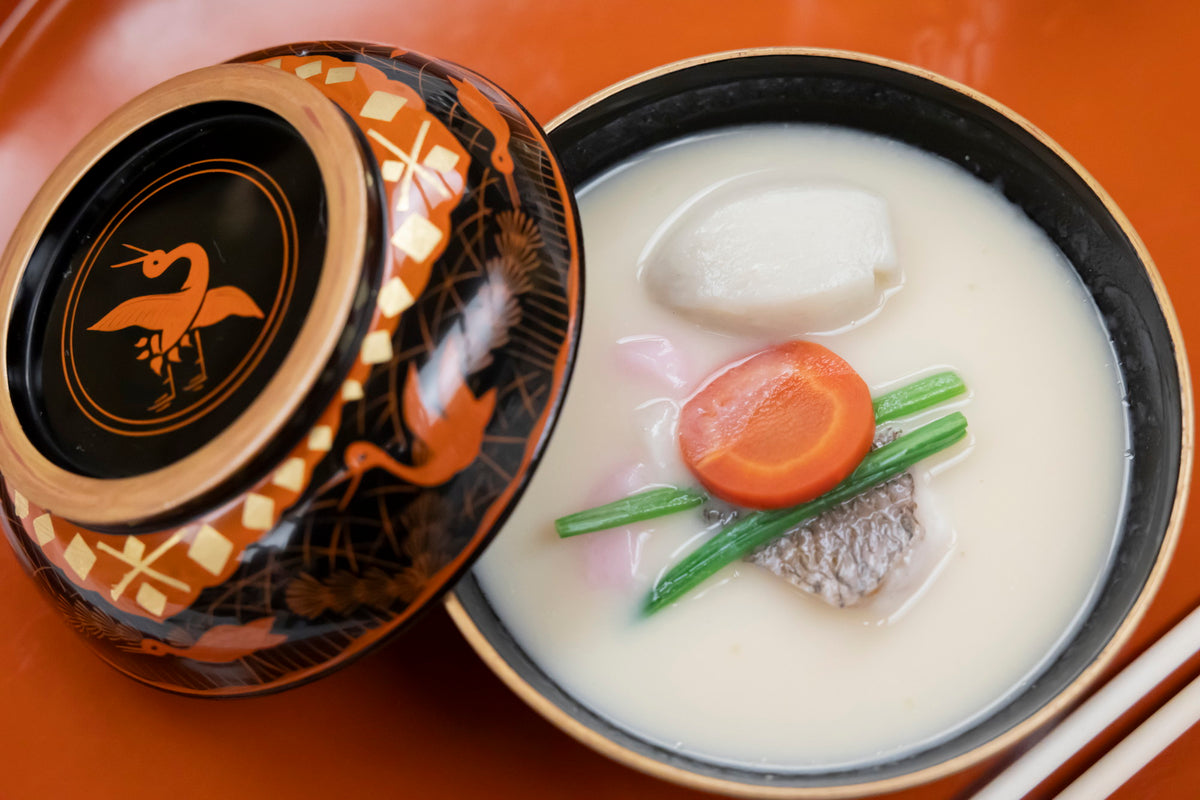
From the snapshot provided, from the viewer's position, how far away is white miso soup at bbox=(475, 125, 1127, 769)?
3.55 feet

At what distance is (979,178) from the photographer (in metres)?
1.34

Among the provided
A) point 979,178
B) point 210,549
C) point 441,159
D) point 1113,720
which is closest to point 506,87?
point 441,159

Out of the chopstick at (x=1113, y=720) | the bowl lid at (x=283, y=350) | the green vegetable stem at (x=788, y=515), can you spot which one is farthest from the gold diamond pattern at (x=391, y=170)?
the chopstick at (x=1113, y=720)

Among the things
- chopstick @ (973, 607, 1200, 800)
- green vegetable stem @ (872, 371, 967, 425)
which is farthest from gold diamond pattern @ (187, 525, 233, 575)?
chopstick @ (973, 607, 1200, 800)

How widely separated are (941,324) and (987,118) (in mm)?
304

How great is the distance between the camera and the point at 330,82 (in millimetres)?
967

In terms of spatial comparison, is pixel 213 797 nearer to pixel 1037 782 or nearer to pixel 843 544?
pixel 843 544

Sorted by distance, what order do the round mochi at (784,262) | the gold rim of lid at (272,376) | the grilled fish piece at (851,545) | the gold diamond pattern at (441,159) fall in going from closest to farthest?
the gold rim of lid at (272,376) < the gold diamond pattern at (441,159) < the grilled fish piece at (851,545) < the round mochi at (784,262)

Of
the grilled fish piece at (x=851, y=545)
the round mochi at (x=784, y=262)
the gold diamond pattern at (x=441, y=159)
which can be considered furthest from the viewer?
the round mochi at (x=784, y=262)

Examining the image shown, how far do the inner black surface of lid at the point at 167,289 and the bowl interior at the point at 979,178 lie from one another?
350mm

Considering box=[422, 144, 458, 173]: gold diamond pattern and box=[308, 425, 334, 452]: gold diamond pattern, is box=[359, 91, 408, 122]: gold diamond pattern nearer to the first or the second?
box=[422, 144, 458, 173]: gold diamond pattern

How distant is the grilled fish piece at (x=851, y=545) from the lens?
1.08 m

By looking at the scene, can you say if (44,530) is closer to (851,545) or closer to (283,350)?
(283,350)

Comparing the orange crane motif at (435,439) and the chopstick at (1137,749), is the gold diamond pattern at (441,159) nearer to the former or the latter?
the orange crane motif at (435,439)
